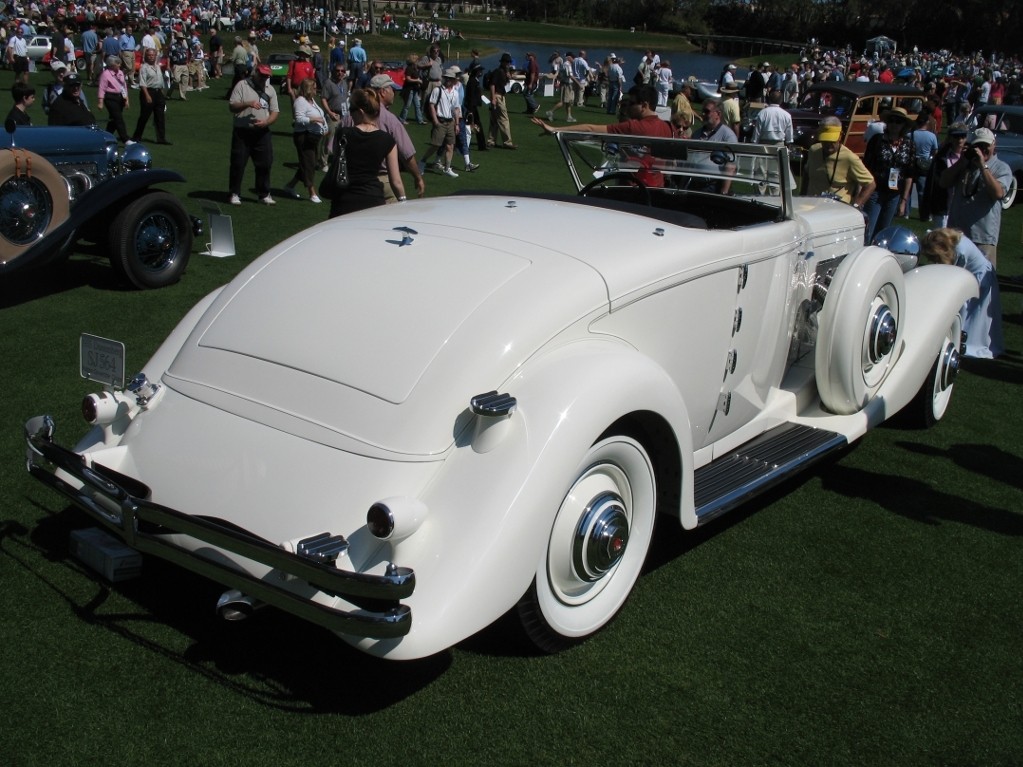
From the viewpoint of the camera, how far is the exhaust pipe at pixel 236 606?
2.72 m

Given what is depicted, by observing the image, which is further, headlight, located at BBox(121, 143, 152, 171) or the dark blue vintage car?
headlight, located at BBox(121, 143, 152, 171)

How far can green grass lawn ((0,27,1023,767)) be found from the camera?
2.71m

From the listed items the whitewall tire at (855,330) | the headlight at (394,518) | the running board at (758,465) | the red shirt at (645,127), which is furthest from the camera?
the red shirt at (645,127)

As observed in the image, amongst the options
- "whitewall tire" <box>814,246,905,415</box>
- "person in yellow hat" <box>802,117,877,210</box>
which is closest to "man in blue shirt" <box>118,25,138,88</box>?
"person in yellow hat" <box>802,117,877,210</box>

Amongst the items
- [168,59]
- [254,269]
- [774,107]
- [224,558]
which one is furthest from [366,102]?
[168,59]

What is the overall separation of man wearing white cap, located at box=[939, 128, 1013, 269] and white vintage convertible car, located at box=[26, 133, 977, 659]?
164 inches

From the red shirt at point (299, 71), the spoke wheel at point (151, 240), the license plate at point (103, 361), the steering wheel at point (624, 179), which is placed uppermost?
the red shirt at point (299, 71)

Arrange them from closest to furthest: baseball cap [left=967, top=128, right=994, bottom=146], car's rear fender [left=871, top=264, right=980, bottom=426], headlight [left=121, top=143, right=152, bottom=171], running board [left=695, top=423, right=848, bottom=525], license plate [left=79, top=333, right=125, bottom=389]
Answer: license plate [left=79, top=333, right=125, bottom=389] < running board [left=695, top=423, right=848, bottom=525] < car's rear fender [left=871, top=264, right=980, bottom=426] < baseball cap [left=967, top=128, right=994, bottom=146] < headlight [left=121, top=143, right=152, bottom=171]

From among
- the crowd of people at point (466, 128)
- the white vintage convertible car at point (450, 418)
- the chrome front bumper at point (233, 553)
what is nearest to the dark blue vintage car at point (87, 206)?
the crowd of people at point (466, 128)

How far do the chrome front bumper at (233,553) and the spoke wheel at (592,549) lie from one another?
2.05 ft

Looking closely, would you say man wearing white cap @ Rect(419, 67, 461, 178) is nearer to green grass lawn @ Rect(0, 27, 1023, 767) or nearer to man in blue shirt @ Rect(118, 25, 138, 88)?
man in blue shirt @ Rect(118, 25, 138, 88)

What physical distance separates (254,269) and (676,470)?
5.91 feet

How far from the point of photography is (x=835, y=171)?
8.01m

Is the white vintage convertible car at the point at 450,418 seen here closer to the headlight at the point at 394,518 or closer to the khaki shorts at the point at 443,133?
the headlight at the point at 394,518
